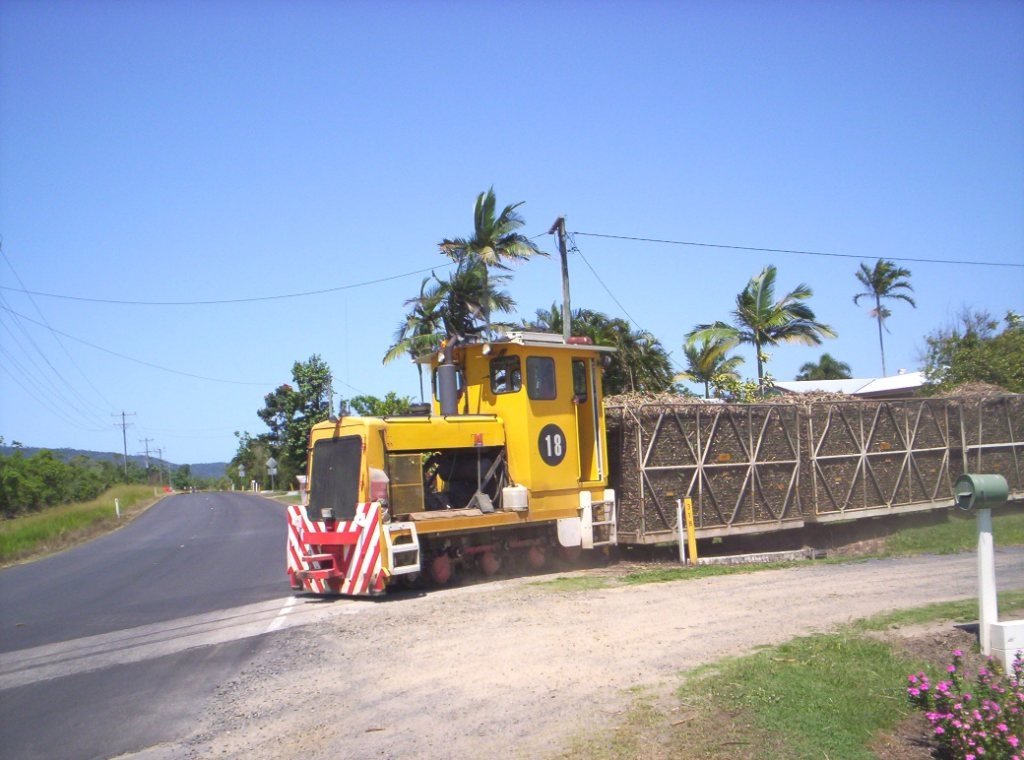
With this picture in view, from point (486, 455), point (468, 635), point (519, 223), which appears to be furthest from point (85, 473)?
point (468, 635)

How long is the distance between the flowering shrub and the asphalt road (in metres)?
5.12

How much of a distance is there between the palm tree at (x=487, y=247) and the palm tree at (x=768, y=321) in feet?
17.5

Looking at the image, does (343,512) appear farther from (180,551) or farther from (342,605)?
(180,551)

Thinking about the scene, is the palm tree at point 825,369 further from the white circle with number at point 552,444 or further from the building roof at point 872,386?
the white circle with number at point 552,444

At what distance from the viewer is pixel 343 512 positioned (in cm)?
1182

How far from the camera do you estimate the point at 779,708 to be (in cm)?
588

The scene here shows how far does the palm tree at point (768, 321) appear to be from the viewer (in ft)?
77.4

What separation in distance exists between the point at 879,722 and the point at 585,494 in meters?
7.68

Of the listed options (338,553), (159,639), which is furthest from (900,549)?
(159,639)

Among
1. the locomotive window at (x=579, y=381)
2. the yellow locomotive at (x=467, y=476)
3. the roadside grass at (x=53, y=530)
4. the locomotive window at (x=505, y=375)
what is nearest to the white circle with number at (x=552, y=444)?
the yellow locomotive at (x=467, y=476)

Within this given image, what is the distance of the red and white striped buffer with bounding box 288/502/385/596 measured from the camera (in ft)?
36.9

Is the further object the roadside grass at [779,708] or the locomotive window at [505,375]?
the locomotive window at [505,375]

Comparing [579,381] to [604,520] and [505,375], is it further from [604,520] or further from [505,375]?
[604,520]

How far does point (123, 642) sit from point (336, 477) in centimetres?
341
